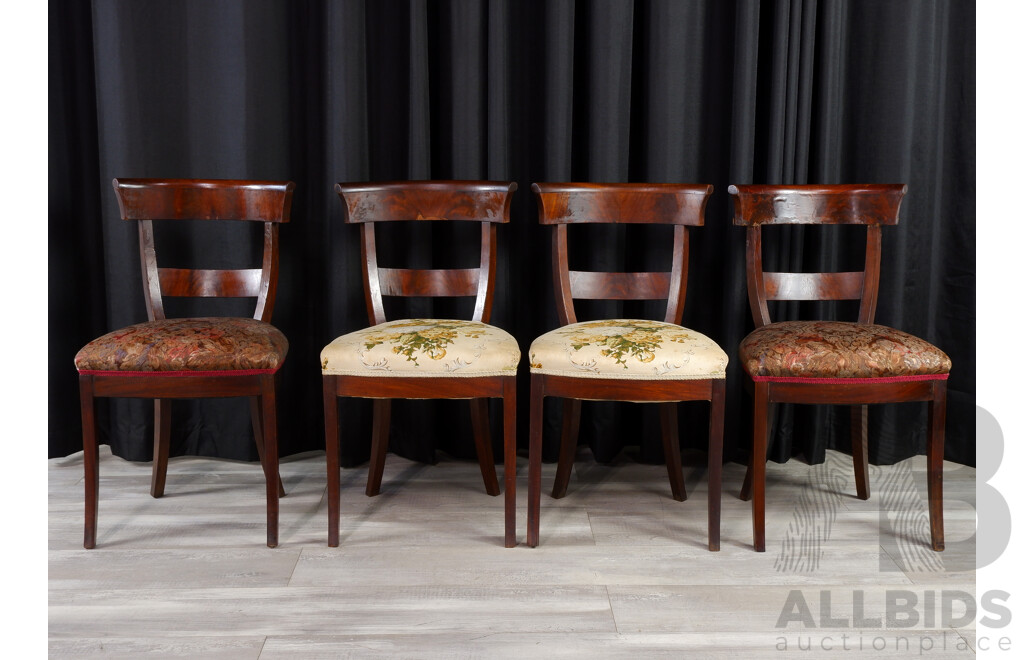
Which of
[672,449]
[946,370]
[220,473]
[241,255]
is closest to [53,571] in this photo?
[220,473]

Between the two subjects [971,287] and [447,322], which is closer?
[447,322]

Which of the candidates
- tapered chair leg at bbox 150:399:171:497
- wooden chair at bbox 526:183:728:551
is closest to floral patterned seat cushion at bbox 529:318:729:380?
wooden chair at bbox 526:183:728:551

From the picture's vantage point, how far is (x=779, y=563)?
1.99 metres

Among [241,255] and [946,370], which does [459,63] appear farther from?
[946,370]

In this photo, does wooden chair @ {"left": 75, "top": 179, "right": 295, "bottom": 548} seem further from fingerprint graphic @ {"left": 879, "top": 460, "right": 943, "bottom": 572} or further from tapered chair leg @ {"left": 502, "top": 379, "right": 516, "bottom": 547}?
fingerprint graphic @ {"left": 879, "top": 460, "right": 943, "bottom": 572}

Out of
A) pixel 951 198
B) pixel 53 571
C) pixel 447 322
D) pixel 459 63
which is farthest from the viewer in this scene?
pixel 951 198

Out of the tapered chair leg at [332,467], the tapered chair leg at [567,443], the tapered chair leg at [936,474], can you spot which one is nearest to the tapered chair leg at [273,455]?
the tapered chair leg at [332,467]

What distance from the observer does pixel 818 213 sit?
237 centimetres

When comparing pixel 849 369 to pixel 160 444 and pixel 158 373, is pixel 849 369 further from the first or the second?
pixel 160 444

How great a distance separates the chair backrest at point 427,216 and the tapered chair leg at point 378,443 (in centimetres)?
25

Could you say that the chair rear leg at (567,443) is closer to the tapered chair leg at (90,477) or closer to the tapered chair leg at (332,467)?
the tapered chair leg at (332,467)

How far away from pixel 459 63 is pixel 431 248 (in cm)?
59

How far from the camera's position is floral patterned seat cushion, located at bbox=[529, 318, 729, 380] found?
6.43 ft

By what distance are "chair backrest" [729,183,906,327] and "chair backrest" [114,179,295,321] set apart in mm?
1333
